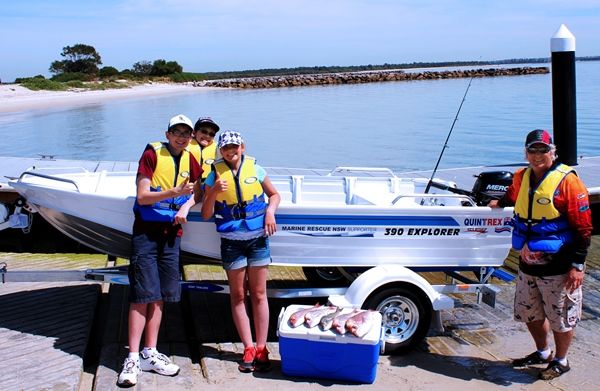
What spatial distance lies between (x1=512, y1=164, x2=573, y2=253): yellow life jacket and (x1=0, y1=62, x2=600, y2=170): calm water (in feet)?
52.3

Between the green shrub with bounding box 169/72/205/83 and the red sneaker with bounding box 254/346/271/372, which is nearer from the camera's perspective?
the red sneaker with bounding box 254/346/271/372

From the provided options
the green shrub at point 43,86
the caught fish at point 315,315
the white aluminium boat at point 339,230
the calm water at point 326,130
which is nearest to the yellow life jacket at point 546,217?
the white aluminium boat at point 339,230

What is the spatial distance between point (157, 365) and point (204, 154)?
1517 millimetres

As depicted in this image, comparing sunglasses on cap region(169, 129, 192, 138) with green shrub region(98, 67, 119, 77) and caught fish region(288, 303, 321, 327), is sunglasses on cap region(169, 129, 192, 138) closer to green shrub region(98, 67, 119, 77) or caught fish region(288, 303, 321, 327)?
caught fish region(288, 303, 321, 327)

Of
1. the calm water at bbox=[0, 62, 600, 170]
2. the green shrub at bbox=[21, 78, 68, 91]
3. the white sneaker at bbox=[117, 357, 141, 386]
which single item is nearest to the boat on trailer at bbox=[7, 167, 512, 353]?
the white sneaker at bbox=[117, 357, 141, 386]

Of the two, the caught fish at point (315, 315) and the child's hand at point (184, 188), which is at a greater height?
the child's hand at point (184, 188)

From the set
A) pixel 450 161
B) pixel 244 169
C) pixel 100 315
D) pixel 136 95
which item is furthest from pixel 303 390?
pixel 136 95

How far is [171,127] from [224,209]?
604 mm

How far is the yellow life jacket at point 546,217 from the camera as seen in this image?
4.10 meters

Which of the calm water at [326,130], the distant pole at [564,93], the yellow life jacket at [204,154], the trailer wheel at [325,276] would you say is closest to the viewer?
the yellow life jacket at [204,154]

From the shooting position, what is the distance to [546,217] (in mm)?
4113

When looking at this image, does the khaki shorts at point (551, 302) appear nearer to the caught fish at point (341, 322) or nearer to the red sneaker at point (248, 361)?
the caught fish at point (341, 322)

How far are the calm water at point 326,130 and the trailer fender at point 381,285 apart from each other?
15.6 m

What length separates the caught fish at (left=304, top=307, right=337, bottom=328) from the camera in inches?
166
